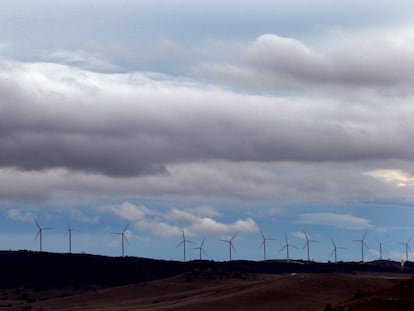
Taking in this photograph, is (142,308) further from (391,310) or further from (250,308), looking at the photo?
(391,310)

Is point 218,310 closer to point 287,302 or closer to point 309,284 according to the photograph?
point 287,302

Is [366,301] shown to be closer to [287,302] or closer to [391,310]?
[391,310]

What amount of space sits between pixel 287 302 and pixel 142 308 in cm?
3300

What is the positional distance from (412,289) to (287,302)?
54963 mm

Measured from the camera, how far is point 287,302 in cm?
18362

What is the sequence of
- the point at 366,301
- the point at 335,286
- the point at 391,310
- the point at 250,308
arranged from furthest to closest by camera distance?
the point at 335,286 → the point at 250,308 → the point at 366,301 → the point at 391,310

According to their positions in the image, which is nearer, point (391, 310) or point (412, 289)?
point (391, 310)

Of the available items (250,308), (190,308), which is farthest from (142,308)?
(250,308)

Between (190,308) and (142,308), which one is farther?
(142,308)

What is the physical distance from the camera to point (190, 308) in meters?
184

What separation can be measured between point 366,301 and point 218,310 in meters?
58.2

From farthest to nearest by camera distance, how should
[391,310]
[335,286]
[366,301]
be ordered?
[335,286] → [366,301] → [391,310]

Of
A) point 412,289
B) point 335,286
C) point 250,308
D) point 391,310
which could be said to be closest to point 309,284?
point 335,286

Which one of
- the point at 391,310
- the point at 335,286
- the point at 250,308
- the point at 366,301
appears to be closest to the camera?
the point at 391,310
